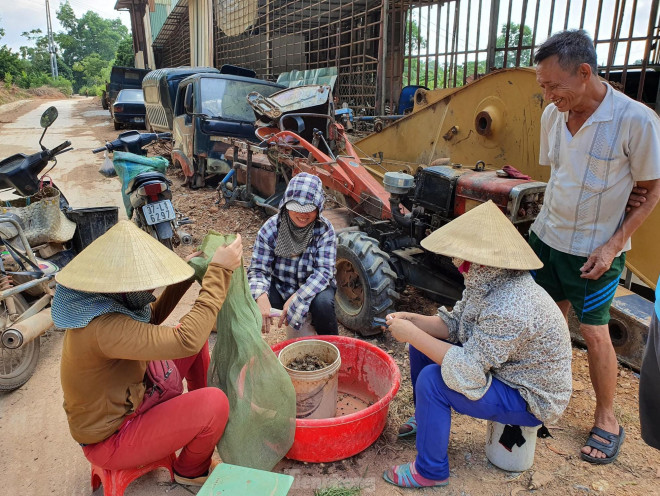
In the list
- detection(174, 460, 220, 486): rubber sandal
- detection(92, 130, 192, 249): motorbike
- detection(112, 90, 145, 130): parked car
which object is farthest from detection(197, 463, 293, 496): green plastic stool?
detection(112, 90, 145, 130): parked car

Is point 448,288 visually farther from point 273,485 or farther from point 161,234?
point 161,234

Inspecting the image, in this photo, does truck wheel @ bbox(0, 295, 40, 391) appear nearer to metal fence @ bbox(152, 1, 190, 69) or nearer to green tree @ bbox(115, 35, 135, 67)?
metal fence @ bbox(152, 1, 190, 69)

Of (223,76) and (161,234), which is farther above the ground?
(223,76)

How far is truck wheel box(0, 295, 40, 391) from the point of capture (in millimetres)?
3178

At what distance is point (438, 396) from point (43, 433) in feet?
7.64

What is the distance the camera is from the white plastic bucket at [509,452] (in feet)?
7.73

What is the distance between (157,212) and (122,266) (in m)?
2.88

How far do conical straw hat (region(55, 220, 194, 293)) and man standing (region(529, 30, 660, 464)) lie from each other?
6.49 feet

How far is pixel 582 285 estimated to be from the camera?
8.33 ft

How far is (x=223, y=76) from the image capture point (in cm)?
870

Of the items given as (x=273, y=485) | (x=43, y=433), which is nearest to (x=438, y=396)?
(x=273, y=485)

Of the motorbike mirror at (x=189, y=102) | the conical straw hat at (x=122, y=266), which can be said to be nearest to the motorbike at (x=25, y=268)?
the conical straw hat at (x=122, y=266)

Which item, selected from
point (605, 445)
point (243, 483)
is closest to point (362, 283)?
point (605, 445)

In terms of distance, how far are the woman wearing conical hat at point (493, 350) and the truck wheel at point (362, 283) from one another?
1363mm
